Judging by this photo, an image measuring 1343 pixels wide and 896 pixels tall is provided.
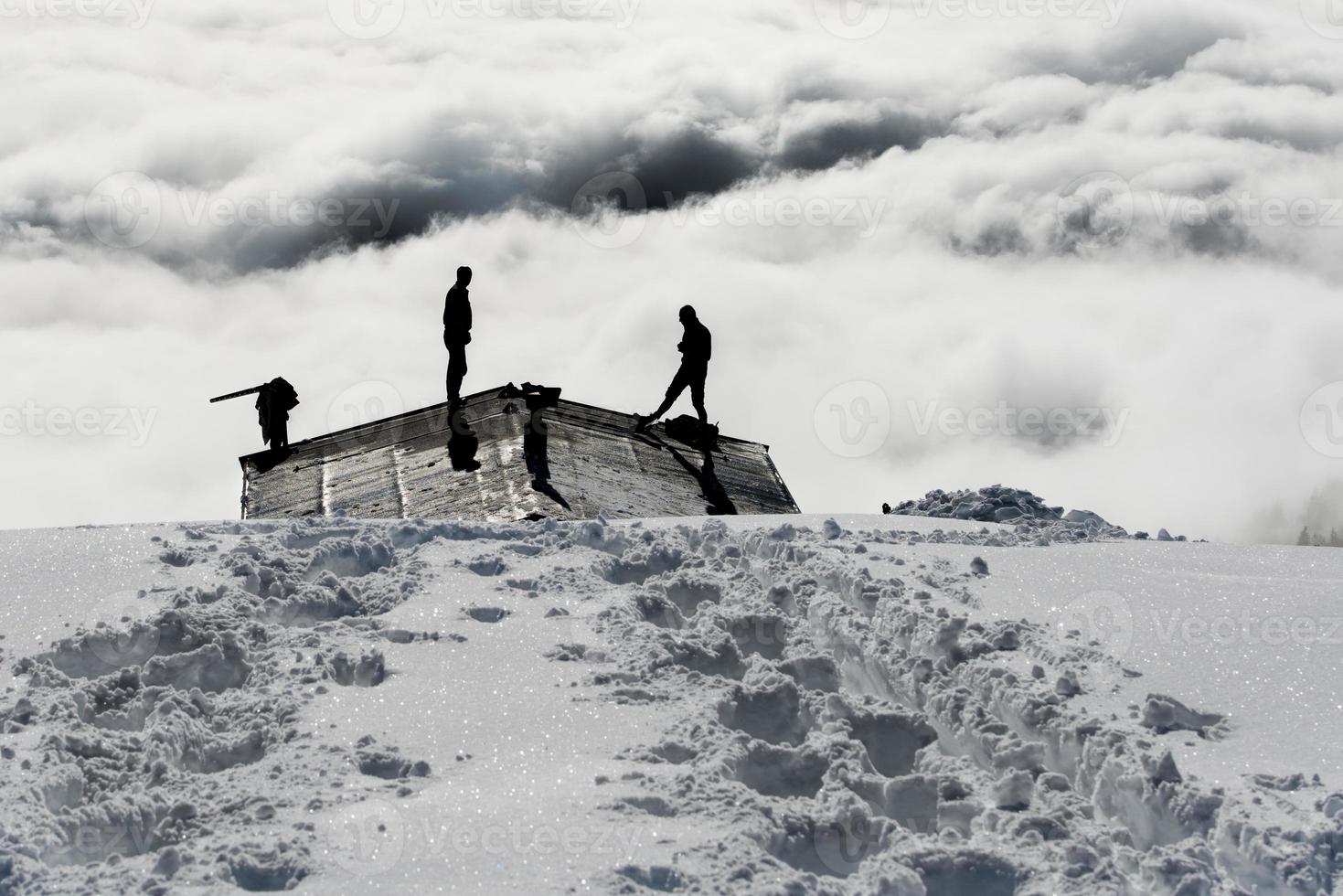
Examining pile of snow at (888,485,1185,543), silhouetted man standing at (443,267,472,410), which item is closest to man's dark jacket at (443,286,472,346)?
silhouetted man standing at (443,267,472,410)

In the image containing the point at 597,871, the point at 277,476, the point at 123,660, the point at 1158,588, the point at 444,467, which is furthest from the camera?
the point at 277,476

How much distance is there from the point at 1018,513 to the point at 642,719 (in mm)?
5589

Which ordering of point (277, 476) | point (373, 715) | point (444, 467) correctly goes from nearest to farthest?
point (373, 715)
point (444, 467)
point (277, 476)

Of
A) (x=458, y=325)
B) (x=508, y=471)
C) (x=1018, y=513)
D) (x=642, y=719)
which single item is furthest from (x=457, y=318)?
(x=642, y=719)

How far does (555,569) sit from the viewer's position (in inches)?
413

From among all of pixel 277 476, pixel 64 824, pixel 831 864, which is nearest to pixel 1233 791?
pixel 831 864

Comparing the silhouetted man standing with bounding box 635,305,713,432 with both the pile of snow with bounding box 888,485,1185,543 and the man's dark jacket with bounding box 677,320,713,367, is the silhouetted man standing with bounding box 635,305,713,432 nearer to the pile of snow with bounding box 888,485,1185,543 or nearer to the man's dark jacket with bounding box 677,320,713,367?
the man's dark jacket with bounding box 677,320,713,367

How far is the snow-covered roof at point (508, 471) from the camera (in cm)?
1697

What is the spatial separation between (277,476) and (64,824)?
1332cm

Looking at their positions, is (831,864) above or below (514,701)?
below

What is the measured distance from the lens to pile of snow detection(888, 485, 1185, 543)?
12273mm

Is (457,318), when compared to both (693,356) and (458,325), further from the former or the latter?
(693,356)

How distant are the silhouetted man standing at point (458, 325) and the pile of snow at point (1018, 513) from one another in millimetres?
5951

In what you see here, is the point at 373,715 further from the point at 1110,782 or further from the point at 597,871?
the point at 1110,782
